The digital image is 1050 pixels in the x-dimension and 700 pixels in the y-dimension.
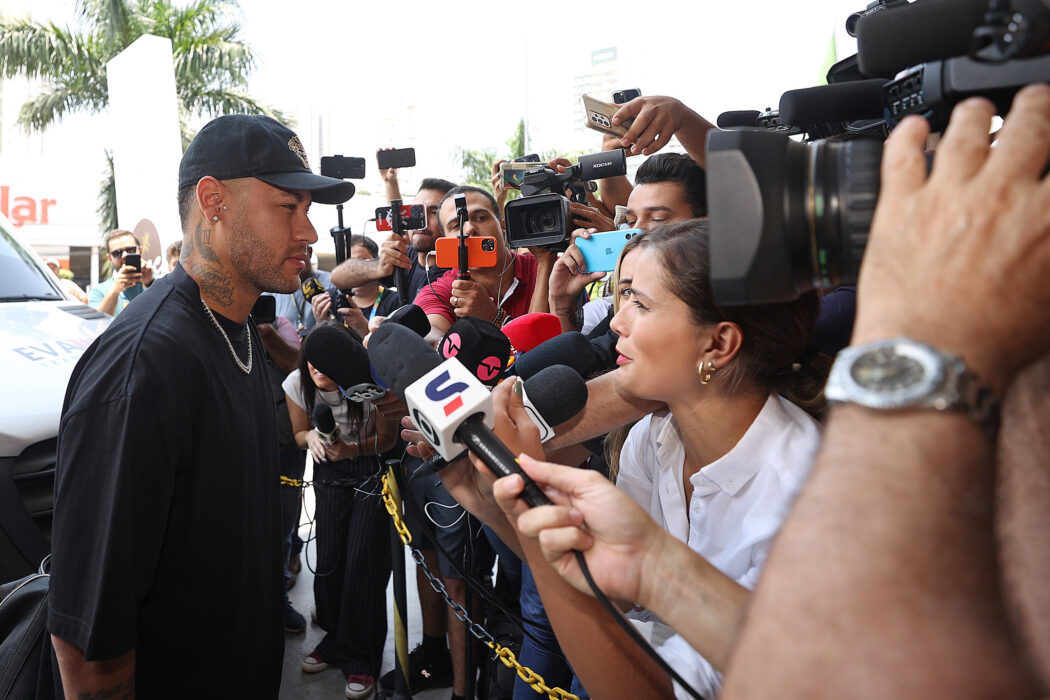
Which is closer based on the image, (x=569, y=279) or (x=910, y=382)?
(x=910, y=382)

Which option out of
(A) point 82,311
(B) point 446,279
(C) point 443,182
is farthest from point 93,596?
(C) point 443,182

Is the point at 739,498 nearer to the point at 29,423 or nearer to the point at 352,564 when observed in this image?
the point at 352,564

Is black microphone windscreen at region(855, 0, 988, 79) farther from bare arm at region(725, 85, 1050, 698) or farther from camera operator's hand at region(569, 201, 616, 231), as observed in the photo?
camera operator's hand at region(569, 201, 616, 231)

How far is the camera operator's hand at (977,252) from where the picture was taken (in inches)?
24.8

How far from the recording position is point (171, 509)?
1.73 m

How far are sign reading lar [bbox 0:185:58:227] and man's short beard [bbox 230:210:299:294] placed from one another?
19.3m

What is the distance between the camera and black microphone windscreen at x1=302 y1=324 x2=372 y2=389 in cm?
192

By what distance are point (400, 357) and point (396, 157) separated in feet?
10.8

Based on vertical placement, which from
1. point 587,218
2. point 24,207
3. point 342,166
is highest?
point 24,207

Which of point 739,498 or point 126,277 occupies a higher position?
point 126,277

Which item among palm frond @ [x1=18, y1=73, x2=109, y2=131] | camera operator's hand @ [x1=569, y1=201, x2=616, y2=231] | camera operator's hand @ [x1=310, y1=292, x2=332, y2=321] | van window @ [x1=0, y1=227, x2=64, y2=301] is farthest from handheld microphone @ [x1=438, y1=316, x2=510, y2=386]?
palm frond @ [x1=18, y1=73, x2=109, y2=131]

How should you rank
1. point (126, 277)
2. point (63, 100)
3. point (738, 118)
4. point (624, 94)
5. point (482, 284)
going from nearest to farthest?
point (738, 118) < point (624, 94) < point (482, 284) < point (126, 277) < point (63, 100)

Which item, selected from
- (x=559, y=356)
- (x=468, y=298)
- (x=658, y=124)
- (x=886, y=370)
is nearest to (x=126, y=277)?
(x=468, y=298)

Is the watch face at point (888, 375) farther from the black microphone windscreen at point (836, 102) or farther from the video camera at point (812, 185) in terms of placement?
the black microphone windscreen at point (836, 102)
